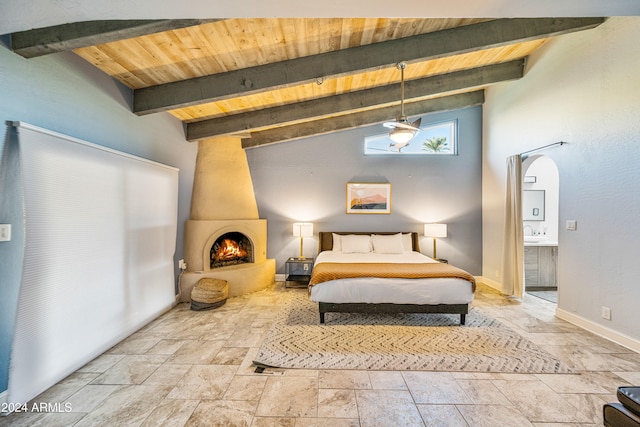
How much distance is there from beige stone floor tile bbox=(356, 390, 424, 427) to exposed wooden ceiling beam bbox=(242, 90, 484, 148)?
4178 millimetres

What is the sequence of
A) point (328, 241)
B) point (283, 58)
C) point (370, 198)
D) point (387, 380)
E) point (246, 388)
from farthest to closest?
point (370, 198)
point (328, 241)
point (283, 58)
point (387, 380)
point (246, 388)

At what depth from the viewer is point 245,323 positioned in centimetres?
343

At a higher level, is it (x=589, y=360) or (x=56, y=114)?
(x=56, y=114)

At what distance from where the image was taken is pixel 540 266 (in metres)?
4.70

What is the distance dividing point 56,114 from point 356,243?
167 inches

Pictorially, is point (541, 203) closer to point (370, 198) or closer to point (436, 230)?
point (436, 230)

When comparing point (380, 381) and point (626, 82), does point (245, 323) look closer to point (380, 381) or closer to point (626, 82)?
point (380, 381)

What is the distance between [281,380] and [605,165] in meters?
4.10

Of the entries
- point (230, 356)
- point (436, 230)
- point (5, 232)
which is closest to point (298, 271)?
point (230, 356)

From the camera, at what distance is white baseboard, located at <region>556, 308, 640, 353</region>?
2.73 m

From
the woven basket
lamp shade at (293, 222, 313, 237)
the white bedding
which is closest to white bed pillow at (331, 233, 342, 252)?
lamp shade at (293, 222, 313, 237)

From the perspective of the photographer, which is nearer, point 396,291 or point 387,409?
point 387,409

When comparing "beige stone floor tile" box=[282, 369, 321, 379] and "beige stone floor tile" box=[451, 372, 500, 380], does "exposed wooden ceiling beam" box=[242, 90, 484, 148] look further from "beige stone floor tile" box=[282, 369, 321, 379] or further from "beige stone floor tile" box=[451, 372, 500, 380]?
"beige stone floor tile" box=[451, 372, 500, 380]

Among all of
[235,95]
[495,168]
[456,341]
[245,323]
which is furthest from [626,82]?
[245,323]
